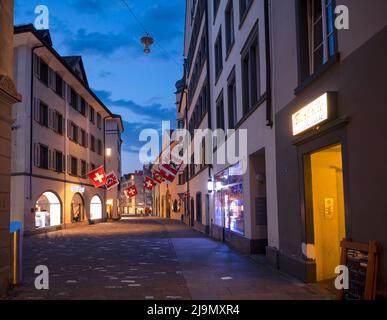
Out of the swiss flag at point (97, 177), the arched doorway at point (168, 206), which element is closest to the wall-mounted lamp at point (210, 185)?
the swiss flag at point (97, 177)

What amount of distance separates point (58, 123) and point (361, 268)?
100.0 ft

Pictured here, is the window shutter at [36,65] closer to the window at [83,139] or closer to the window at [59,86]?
the window at [59,86]

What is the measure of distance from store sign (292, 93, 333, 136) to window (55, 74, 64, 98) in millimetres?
27055

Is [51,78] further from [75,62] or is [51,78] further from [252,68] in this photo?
[252,68]

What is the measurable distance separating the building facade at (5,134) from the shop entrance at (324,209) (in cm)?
634

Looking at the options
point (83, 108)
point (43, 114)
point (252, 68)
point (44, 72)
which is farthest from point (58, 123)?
point (252, 68)

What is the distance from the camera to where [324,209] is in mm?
10273

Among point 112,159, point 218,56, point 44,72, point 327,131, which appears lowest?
point 327,131

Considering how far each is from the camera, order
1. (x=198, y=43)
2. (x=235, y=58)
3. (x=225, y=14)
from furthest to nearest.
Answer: (x=198, y=43), (x=225, y=14), (x=235, y=58)

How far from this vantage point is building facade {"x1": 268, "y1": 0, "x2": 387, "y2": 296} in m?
7.01

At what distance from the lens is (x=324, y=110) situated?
8.68 metres
